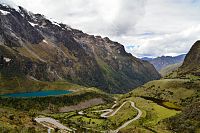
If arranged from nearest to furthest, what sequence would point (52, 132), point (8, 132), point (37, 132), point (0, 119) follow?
point (8, 132), point (37, 132), point (0, 119), point (52, 132)

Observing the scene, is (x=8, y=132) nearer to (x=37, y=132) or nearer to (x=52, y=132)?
(x=37, y=132)

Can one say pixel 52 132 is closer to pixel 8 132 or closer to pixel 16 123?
pixel 16 123

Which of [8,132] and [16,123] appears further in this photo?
[16,123]

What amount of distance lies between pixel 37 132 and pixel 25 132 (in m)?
8.08

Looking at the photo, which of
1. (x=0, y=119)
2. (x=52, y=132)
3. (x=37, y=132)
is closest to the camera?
(x=37, y=132)

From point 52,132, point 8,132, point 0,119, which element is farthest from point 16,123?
point 8,132

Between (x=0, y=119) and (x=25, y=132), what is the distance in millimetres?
26402

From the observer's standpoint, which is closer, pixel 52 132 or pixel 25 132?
pixel 25 132

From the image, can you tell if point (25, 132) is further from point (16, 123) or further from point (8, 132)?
point (16, 123)

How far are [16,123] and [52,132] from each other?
19160 millimetres

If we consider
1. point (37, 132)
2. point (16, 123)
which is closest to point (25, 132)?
point (37, 132)

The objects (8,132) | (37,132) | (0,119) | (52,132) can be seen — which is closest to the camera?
(8,132)

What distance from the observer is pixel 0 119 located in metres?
164

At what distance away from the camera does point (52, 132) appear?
176m
